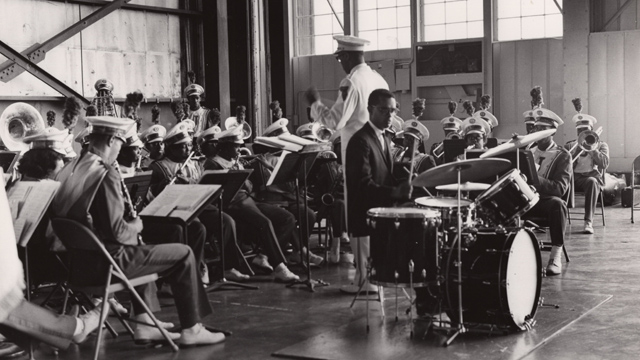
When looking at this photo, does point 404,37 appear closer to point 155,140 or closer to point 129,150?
point 155,140

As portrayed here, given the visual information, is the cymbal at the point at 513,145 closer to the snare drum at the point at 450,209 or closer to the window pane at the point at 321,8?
the snare drum at the point at 450,209

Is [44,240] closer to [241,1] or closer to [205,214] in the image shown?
[205,214]

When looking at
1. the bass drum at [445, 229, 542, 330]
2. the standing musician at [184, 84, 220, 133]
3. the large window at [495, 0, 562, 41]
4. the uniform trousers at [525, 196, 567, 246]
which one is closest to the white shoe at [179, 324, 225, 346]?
the bass drum at [445, 229, 542, 330]

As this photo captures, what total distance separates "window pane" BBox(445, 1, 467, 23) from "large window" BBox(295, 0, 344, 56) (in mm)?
2231

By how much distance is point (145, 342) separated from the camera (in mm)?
5074

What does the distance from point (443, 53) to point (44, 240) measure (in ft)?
35.5

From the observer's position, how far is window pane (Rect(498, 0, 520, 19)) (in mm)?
14727

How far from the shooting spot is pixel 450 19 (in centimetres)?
1543

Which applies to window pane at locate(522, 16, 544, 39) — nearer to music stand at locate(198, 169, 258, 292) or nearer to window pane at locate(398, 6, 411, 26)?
window pane at locate(398, 6, 411, 26)

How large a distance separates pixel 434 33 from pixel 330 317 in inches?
425

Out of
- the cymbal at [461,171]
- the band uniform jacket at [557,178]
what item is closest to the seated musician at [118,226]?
the cymbal at [461,171]

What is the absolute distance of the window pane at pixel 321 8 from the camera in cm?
1673

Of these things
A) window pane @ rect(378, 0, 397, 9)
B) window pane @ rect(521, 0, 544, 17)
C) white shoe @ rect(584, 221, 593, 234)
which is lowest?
white shoe @ rect(584, 221, 593, 234)

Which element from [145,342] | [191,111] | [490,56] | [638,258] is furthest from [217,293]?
[490,56]
